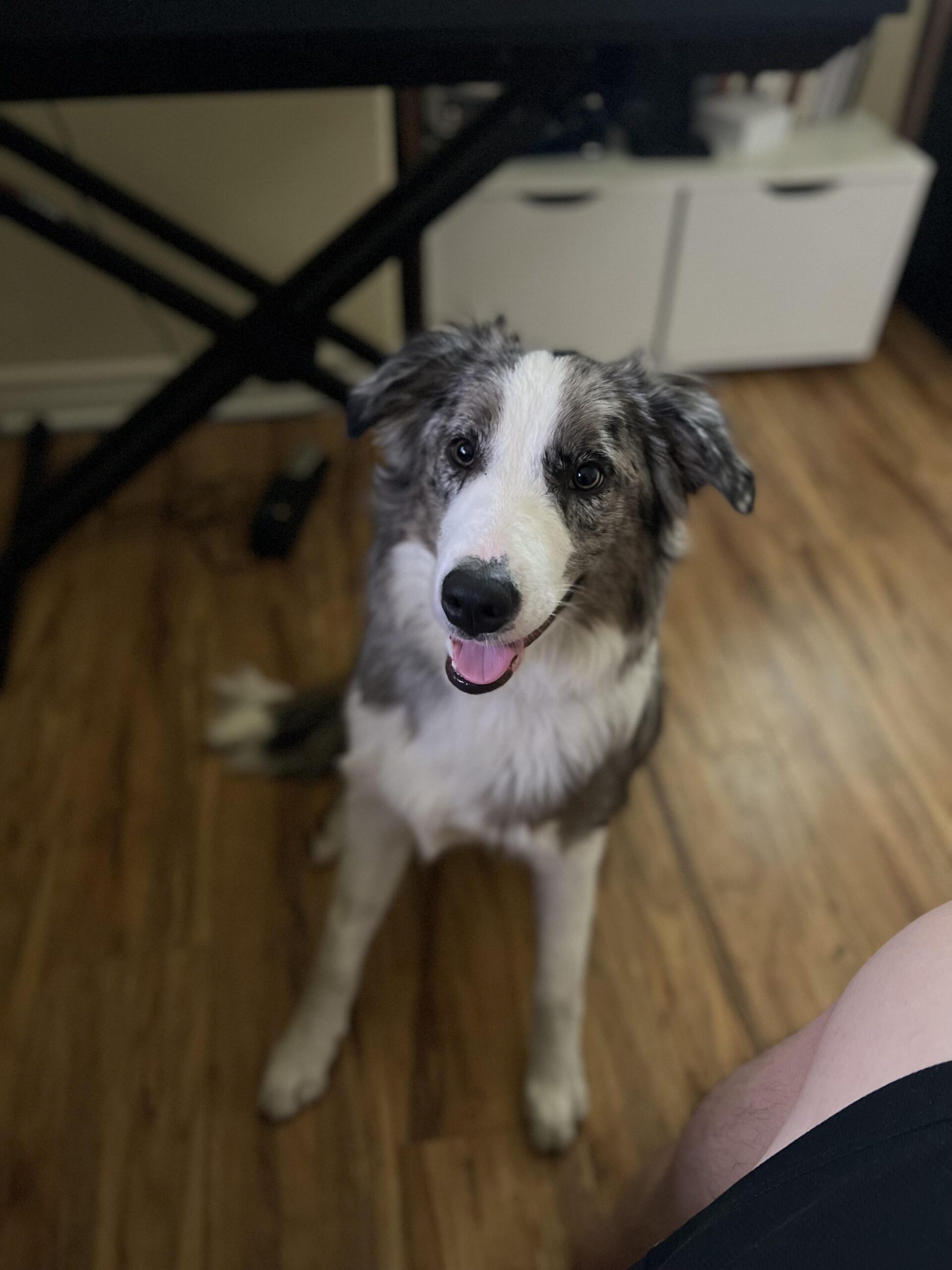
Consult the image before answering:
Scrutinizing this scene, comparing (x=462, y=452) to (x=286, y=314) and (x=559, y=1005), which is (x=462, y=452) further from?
(x=286, y=314)

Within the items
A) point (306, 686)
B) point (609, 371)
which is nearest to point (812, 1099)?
point (609, 371)

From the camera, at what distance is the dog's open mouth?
857 millimetres

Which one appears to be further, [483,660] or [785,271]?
[785,271]

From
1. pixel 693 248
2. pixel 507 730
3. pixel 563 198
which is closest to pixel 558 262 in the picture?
pixel 563 198

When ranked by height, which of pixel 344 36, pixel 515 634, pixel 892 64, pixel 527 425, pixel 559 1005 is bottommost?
pixel 559 1005

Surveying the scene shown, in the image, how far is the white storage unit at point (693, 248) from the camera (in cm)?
207

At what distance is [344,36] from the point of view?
3.62ft

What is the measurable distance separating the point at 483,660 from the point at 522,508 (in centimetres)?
15

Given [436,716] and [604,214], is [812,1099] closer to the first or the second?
[436,716]

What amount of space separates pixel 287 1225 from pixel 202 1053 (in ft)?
0.79

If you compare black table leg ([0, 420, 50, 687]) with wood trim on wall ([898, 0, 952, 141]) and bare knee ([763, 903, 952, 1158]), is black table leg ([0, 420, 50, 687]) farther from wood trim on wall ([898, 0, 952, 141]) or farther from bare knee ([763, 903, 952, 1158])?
wood trim on wall ([898, 0, 952, 141])

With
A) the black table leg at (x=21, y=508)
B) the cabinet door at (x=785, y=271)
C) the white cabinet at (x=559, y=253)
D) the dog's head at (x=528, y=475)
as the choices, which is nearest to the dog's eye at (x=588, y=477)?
the dog's head at (x=528, y=475)

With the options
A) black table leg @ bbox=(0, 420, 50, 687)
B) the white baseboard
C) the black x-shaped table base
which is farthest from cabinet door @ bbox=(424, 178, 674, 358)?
black table leg @ bbox=(0, 420, 50, 687)

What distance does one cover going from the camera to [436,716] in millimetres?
994
